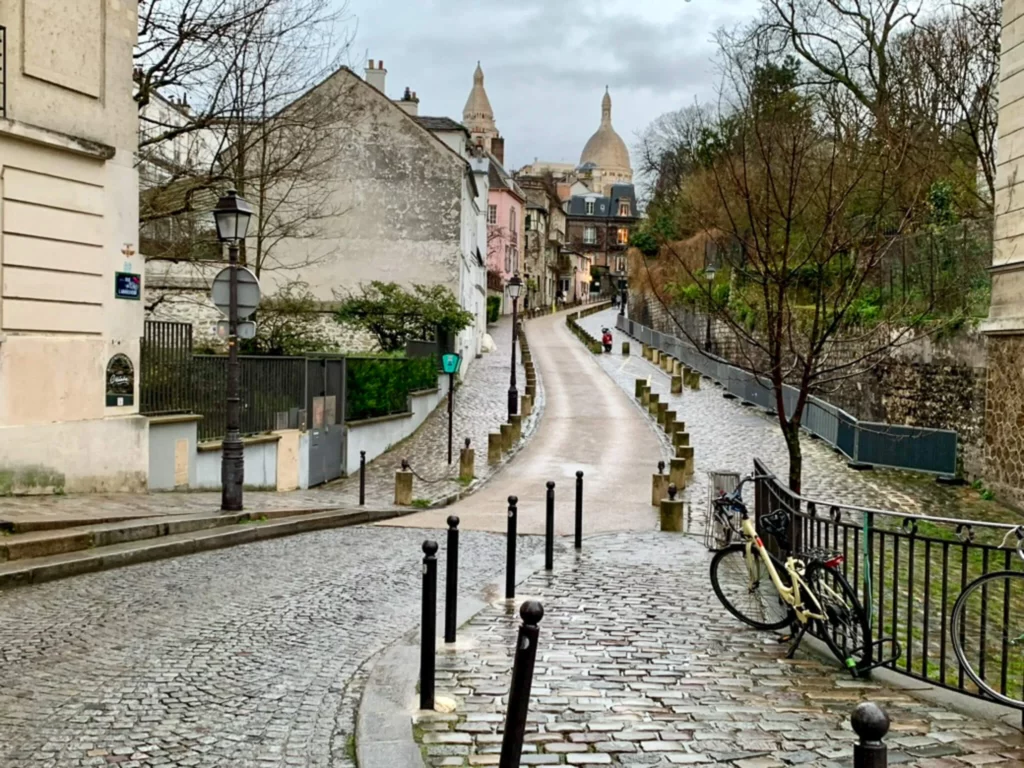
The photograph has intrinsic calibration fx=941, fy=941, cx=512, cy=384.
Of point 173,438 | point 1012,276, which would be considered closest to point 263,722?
point 173,438

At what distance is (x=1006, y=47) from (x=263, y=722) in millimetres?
16902

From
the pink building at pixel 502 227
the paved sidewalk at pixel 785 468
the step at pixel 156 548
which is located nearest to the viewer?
the step at pixel 156 548

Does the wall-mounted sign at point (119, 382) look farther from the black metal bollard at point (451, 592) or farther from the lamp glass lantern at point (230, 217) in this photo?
the black metal bollard at point (451, 592)

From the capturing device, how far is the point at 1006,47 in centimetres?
1647

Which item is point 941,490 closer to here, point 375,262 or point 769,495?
point 769,495

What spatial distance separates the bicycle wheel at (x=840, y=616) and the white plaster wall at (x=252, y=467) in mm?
11338

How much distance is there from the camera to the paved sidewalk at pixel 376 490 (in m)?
11.2

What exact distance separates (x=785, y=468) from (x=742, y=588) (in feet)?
47.1

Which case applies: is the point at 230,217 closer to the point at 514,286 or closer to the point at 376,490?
the point at 376,490

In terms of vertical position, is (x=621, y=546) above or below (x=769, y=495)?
below

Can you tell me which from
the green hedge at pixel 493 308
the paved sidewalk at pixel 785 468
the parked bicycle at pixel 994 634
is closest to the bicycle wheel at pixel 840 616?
the parked bicycle at pixel 994 634

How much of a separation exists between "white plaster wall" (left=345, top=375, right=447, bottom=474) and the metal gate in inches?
19.4

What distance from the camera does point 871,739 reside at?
266 centimetres

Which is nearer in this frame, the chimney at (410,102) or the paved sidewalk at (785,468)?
the paved sidewalk at (785,468)
